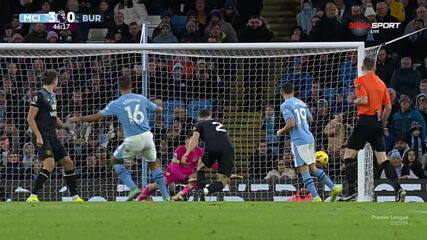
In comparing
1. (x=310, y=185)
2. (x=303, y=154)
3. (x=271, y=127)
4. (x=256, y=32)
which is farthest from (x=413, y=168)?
(x=256, y=32)

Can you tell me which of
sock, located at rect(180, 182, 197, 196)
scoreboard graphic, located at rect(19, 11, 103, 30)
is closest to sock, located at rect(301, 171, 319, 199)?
sock, located at rect(180, 182, 197, 196)

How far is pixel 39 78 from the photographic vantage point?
78.2 ft

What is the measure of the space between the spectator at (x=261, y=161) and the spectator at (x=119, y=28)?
4.43m

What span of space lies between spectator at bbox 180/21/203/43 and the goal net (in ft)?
5.32

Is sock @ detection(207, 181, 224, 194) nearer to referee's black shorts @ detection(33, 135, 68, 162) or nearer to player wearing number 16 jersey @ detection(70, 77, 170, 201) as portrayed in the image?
player wearing number 16 jersey @ detection(70, 77, 170, 201)

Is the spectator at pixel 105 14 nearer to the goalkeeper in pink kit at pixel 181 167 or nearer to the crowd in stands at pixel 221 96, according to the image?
the crowd in stands at pixel 221 96

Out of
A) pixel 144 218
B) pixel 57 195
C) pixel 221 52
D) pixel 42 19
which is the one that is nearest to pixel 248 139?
pixel 221 52

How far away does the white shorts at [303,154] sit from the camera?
767 inches

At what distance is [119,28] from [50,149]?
7252 mm

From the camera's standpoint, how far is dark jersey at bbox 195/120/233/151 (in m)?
21.0

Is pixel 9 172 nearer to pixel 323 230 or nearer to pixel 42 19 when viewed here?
pixel 42 19

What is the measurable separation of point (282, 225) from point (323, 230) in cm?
64

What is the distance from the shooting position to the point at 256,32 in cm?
2598

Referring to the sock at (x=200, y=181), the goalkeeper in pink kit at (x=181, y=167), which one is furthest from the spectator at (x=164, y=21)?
the sock at (x=200, y=181)
